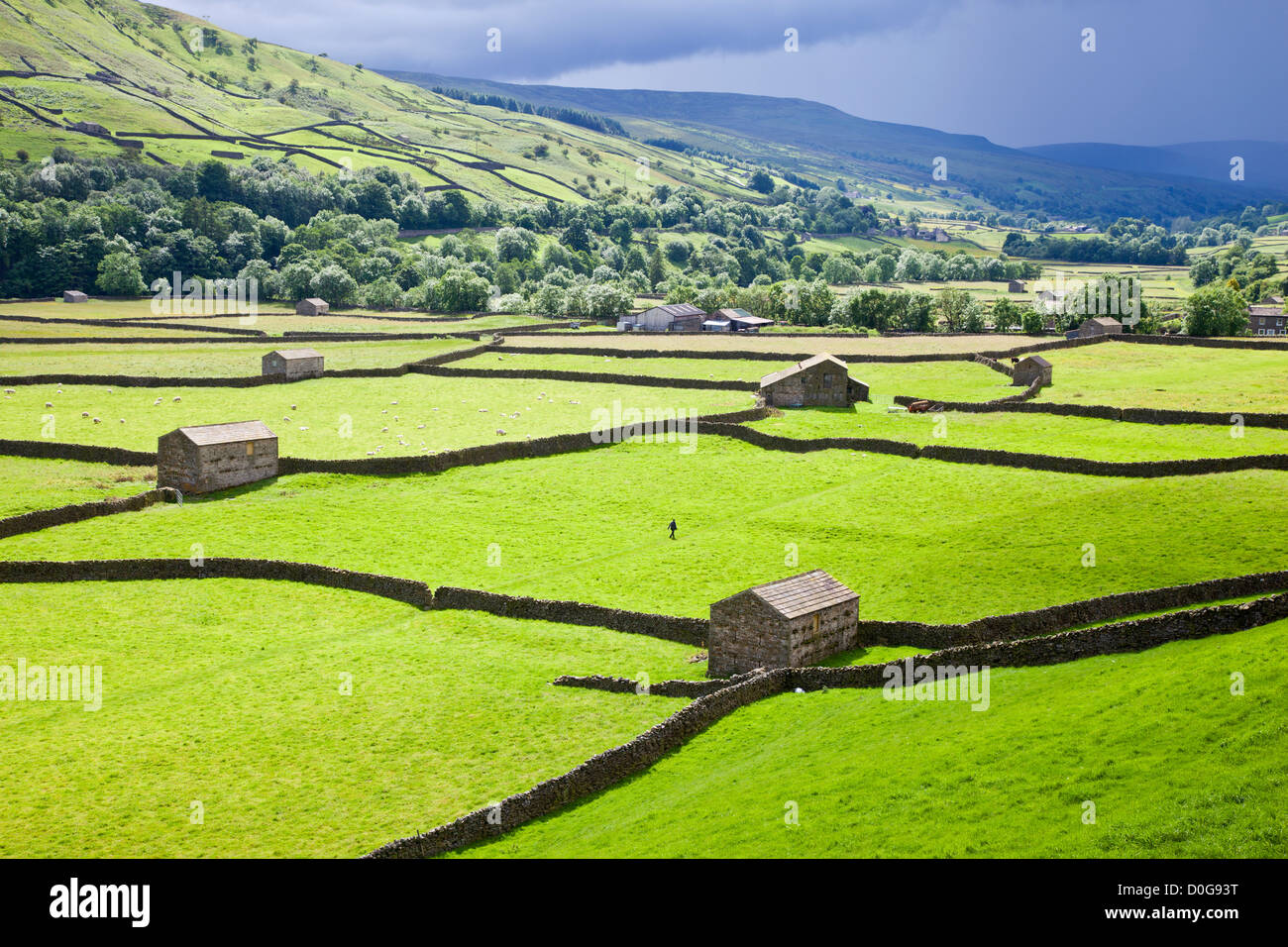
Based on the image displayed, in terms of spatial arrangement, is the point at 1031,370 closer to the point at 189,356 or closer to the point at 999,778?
the point at 999,778

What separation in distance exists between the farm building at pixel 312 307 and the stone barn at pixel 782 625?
4328 inches

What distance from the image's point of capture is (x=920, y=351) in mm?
99562

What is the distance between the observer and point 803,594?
33844mm

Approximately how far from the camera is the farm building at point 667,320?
126000mm

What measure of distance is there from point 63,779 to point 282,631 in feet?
37.9

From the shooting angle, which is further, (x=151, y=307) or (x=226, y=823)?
(x=151, y=307)

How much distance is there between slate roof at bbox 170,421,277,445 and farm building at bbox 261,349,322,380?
2691 centimetres

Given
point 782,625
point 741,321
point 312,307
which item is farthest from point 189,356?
point 782,625

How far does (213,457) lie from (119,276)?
106m

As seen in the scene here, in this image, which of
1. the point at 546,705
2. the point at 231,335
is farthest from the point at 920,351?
the point at 546,705

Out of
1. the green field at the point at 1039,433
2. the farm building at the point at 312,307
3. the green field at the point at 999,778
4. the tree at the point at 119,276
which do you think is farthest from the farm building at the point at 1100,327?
the tree at the point at 119,276

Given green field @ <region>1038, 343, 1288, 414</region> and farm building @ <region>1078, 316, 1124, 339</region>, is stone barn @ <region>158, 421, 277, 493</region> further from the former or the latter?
farm building @ <region>1078, 316, 1124, 339</region>

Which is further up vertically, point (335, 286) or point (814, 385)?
point (335, 286)

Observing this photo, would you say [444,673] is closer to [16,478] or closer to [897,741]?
[897,741]
